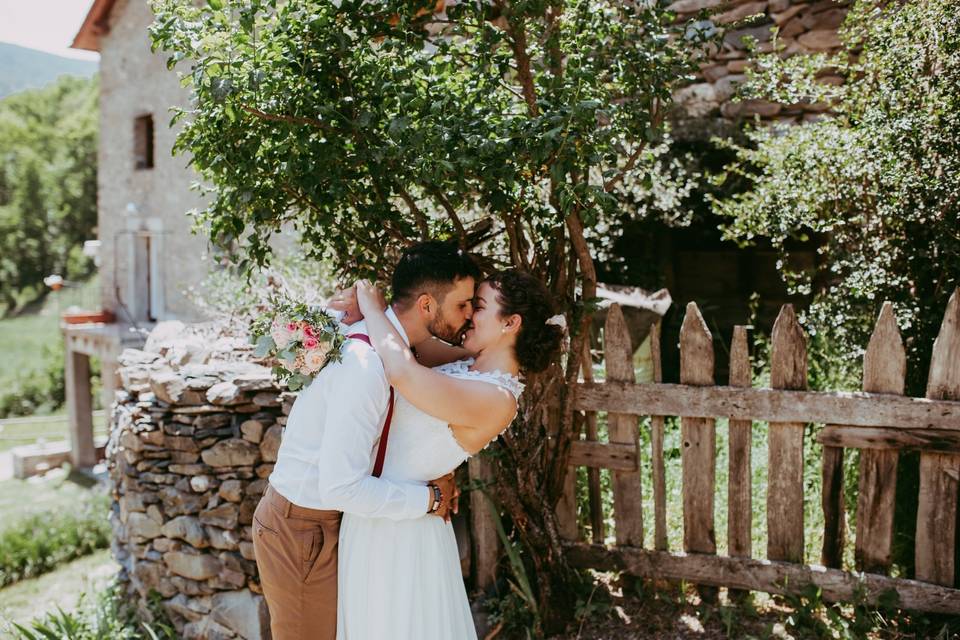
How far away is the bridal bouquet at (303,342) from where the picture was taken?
2430 mm

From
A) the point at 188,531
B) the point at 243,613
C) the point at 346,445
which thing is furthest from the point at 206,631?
the point at 346,445

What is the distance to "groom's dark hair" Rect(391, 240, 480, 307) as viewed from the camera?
2490 mm

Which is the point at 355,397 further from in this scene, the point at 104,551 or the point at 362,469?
the point at 104,551

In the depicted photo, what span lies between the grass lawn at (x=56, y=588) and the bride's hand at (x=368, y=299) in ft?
17.8

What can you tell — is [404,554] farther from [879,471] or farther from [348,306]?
[879,471]

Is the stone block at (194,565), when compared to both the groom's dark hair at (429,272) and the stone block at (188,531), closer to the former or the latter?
the stone block at (188,531)

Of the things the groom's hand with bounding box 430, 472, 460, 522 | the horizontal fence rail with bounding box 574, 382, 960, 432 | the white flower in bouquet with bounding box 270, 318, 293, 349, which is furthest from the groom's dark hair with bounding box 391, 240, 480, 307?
the horizontal fence rail with bounding box 574, 382, 960, 432

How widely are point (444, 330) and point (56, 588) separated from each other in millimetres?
7111

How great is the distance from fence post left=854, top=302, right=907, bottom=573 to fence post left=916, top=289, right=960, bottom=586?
12 cm

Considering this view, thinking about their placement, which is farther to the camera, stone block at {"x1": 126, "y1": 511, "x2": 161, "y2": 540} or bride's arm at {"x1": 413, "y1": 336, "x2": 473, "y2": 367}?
stone block at {"x1": 126, "y1": 511, "x2": 161, "y2": 540}

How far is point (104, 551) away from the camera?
877cm

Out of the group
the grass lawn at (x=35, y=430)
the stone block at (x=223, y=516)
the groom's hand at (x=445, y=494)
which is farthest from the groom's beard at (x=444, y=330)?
the grass lawn at (x=35, y=430)

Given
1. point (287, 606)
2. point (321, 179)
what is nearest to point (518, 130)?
point (321, 179)

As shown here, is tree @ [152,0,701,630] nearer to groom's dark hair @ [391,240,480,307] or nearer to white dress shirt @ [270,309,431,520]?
groom's dark hair @ [391,240,480,307]
